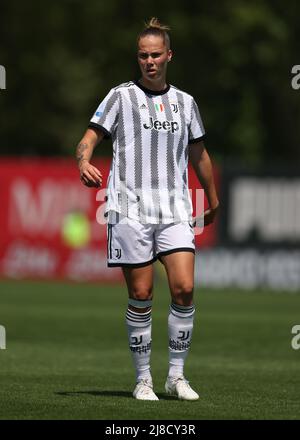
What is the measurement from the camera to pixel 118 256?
941 centimetres

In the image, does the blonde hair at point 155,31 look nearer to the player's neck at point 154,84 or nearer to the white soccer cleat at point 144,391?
the player's neck at point 154,84

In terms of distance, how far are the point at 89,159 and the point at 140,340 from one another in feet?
4.41

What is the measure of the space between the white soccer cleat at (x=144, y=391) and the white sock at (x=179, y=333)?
9.1 inches

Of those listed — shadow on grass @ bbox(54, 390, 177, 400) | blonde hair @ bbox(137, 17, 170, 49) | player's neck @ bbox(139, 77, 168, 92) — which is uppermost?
blonde hair @ bbox(137, 17, 170, 49)

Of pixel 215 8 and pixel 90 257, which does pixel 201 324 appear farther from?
pixel 215 8

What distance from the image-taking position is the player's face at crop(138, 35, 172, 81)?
927 centimetres

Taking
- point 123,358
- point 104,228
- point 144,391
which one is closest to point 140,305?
point 144,391

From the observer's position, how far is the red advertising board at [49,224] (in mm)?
28578

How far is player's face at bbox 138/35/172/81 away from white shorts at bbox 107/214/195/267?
39.9 inches

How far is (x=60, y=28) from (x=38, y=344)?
130 feet

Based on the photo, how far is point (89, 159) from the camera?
30.1 feet

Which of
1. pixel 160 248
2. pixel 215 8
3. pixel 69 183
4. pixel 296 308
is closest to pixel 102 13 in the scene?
pixel 215 8
